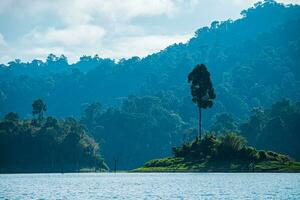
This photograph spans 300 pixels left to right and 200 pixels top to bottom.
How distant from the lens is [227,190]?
6938 cm

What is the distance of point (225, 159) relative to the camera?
428 ft

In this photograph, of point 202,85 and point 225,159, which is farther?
point 202,85

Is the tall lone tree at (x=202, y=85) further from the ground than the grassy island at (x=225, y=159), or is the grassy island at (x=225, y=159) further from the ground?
the tall lone tree at (x=202, y=85)

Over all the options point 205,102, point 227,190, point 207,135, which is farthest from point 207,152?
point 227,190

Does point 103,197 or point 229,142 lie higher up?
point 229,142

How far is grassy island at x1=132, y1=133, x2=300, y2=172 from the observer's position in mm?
124562

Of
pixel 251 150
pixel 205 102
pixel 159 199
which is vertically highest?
pixel 205 102

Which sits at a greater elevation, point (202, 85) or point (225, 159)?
point (202, 85)

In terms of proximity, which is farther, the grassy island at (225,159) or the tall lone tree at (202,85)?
the tall lone tree at (202,85)

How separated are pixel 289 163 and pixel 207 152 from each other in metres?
18.9

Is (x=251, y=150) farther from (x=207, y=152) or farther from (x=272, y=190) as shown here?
(x=272, y=190)

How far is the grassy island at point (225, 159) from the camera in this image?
125m

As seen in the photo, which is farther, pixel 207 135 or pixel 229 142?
pixel 207 135

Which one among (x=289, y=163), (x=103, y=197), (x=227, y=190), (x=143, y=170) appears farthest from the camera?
(x=143, y=170)
